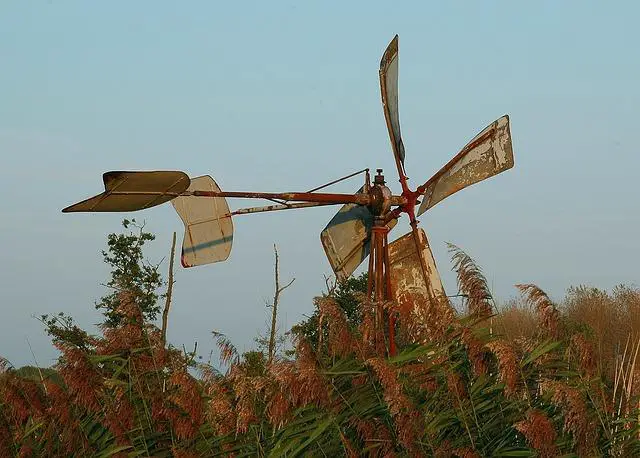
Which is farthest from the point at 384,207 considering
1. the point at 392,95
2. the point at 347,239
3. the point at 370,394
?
the point at 370,394

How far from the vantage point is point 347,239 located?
36.0 ft

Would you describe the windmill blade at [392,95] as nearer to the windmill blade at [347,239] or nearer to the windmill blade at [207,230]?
the windmill blade at [347,239]

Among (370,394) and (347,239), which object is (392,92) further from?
(370,394)

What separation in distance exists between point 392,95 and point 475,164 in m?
1.23

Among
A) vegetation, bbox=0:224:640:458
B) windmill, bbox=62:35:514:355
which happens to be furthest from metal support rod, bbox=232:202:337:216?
vegetation, bbox=0:224:640:458

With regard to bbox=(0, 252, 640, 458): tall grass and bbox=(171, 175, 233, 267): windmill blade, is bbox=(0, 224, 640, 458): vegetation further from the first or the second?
bbox=(171, 175, 233, 267): windmill blade

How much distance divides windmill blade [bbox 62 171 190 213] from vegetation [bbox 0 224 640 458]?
8.31 ft

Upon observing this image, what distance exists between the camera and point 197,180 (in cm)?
1015

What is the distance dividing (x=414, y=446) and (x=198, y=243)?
580 cm

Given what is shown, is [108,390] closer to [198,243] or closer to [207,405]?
[207,405]

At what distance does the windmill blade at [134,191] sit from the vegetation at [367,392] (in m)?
2.53

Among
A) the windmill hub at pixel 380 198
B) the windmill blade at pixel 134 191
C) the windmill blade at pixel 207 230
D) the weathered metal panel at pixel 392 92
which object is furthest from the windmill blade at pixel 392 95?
the windmill blade at pixel 134 191

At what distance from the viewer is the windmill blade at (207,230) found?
10453 mm

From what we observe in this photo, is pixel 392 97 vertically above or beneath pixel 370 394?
above
